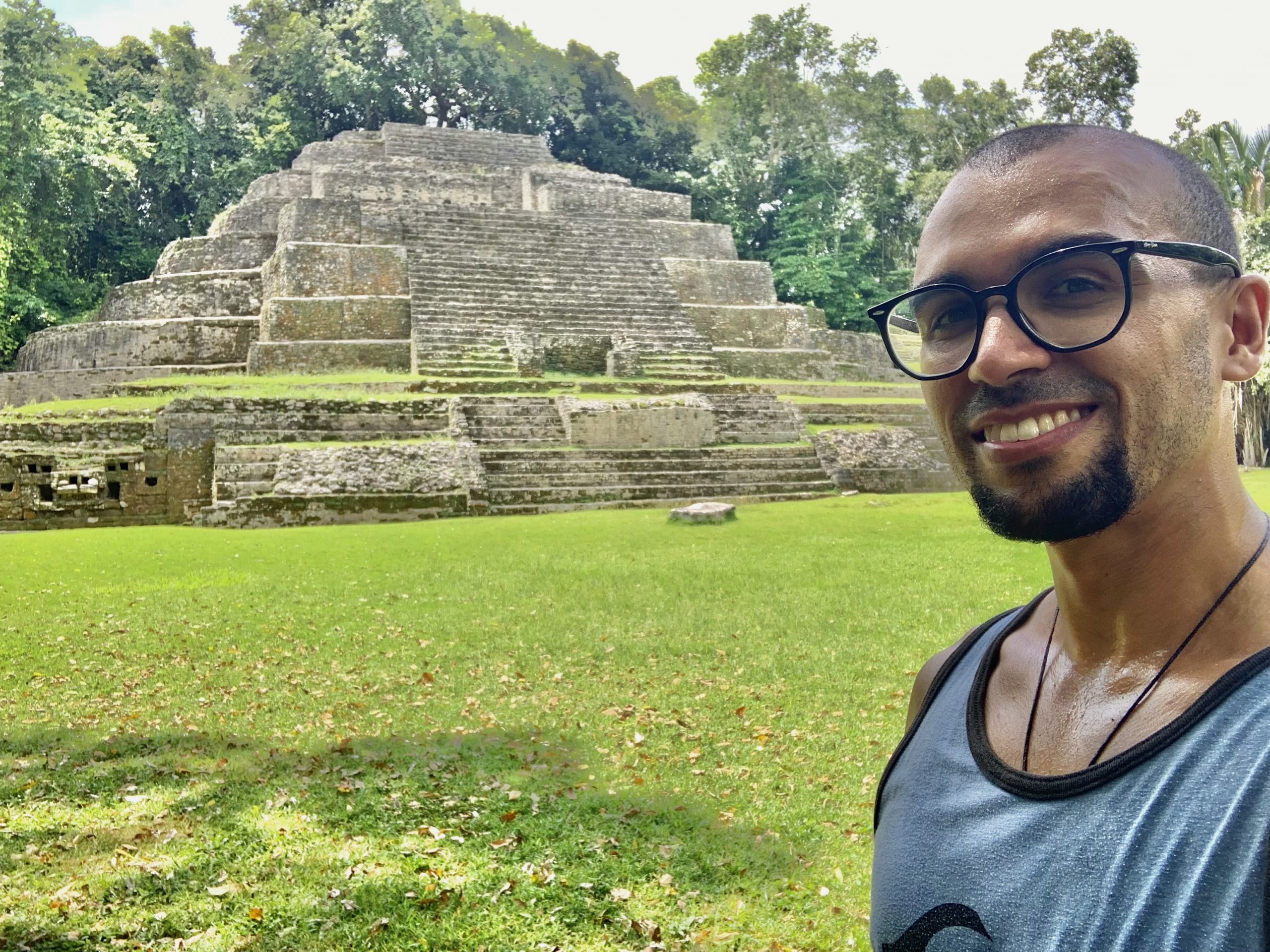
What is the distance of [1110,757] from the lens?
0.84 m

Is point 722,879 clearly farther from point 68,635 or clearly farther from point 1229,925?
point 68,635

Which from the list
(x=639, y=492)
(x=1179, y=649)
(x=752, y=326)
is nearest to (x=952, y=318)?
(x=1179, y=649)

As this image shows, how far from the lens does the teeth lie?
2.96 ft

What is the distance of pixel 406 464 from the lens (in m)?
10.9

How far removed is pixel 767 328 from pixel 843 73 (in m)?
15.9

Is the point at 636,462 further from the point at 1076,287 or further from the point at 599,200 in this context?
the point at 1076,287

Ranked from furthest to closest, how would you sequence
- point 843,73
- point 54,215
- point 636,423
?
1. point 843,73
2. point 54,215
3. point 636,423

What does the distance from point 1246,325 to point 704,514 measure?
869 centimetres

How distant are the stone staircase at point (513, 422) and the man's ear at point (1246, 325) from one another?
11248mm

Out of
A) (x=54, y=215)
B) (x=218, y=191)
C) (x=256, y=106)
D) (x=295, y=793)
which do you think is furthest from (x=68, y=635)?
(x=256, y=106)

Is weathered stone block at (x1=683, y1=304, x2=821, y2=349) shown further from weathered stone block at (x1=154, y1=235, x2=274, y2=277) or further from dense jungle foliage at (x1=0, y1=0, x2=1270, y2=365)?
weathered stone block at (x1=154, y1=235, x2=274, y2=277)

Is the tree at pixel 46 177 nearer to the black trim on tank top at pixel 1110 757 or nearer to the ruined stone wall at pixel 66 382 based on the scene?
the ruined stone wall at pixel 66 382

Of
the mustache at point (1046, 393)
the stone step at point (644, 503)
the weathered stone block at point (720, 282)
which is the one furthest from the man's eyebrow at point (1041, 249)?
the weathered stone block at point (720, 282)

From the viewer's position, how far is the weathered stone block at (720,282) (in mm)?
19203
